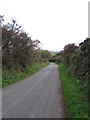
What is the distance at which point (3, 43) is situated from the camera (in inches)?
902

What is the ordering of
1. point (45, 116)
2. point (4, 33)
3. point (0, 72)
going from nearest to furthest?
point (45, 116) < point (0, 72) < point (4, 33)

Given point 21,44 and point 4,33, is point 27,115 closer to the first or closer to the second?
point 4,33

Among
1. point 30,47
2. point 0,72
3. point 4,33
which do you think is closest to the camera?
point 0,72

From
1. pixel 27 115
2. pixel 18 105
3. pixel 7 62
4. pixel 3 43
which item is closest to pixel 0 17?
pixel 3 43

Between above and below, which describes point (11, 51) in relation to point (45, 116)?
above

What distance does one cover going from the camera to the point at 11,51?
24.9 meters

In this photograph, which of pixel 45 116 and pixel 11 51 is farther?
pixel 11 51

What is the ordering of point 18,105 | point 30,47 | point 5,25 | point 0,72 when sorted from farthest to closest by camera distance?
point 30,47 < point 5,25 < point 0,72 < point 18,105

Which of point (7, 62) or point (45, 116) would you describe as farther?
point (7, 62)

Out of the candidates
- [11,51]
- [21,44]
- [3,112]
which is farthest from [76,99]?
[21,44]

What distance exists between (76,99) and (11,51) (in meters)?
16.1

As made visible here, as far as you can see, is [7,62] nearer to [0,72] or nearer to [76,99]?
[0,72]

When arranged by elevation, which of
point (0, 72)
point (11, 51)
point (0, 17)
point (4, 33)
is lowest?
point (0, 72)

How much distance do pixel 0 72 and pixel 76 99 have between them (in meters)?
11.8
